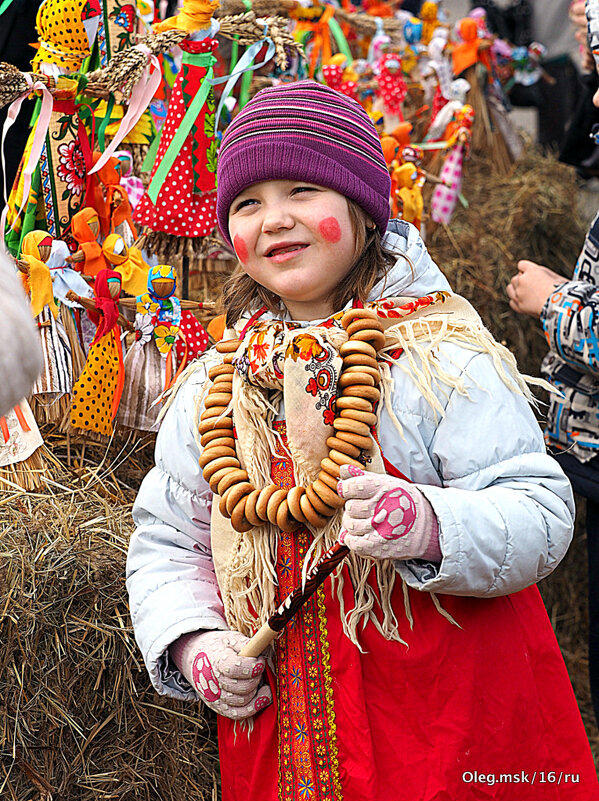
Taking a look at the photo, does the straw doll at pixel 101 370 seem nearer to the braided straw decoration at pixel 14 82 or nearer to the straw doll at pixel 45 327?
the straw doll at pixel 45 327

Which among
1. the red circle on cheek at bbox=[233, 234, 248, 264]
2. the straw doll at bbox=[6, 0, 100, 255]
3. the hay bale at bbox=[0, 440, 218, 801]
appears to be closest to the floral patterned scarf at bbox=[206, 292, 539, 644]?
the red circle on cheek at bbox=[233, 234, 248, 264]

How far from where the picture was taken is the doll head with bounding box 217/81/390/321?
4.37ft

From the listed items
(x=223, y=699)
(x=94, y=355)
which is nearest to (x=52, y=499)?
(x=94, y=355)

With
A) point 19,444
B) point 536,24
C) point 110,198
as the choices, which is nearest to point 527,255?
point 110,198

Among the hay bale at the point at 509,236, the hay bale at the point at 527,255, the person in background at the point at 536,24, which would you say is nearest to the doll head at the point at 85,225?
the hay bale at the point at 527,255

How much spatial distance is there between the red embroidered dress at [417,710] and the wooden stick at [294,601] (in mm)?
59

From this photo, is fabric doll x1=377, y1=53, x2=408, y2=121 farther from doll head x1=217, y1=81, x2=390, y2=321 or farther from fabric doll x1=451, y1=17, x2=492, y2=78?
doll head x1=217, y1=81, x2=390, y2=321

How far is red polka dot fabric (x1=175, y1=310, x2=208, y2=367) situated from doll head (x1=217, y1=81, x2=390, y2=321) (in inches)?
26.2

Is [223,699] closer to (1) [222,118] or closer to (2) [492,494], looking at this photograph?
(2) [492,494]

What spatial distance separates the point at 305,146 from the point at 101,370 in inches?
34.2

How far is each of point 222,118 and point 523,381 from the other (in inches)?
64.9

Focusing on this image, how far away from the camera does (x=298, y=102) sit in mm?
1350

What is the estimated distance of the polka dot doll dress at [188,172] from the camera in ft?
7.03

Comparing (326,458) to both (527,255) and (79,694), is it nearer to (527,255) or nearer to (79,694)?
(79,694)
